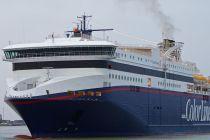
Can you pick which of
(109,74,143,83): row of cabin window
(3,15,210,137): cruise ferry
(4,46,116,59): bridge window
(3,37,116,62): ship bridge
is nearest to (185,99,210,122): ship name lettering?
(3,15,210,137): cruise ferry

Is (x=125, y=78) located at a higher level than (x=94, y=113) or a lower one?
higher

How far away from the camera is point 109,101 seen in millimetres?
40594

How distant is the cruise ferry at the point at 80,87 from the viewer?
39375mm

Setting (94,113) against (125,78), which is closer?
(94,113)

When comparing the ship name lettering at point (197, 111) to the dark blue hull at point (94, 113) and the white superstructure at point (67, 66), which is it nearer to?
the dark blue hull at point (94, 113)

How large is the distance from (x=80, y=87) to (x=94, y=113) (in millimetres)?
2076

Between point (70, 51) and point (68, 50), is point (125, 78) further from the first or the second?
point (68, 50)

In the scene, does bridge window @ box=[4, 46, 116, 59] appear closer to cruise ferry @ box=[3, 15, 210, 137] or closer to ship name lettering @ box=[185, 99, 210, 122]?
cruise ferry @ box=[3, 15, 210, 137]

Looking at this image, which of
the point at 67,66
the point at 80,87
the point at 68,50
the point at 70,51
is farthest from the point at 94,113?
the point at 68,50

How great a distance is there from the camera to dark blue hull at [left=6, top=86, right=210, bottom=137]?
39.2 metres

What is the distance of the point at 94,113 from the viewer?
1577 inches

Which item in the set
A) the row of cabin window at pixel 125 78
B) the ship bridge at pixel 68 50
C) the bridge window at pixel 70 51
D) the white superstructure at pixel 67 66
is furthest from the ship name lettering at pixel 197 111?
the ship bridge at pixel 68 50

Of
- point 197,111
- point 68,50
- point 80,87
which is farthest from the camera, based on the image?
point 197,111

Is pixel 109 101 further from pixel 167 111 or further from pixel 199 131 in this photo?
pixel 199 131
